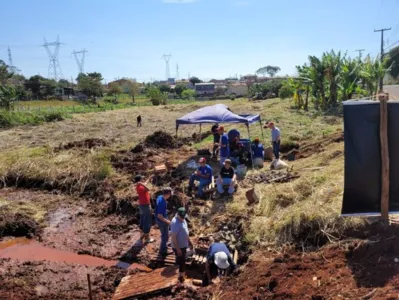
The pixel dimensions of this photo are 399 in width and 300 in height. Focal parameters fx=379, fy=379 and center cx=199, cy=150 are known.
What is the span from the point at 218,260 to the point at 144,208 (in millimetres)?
2515

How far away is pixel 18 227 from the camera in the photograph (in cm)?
983

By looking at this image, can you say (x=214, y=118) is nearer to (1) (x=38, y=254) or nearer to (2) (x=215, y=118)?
(2) (x=215, y=118)

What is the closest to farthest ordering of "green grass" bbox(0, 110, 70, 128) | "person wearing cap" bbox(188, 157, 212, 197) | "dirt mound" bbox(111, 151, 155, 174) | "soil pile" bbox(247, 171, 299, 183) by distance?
"person wearing cap" bbox(188, 157, 212, 197)
"soil pile" bbox(247, 171, 299, 183)
"dirt mound" bbox(111, 151, 155, 174)
"green grass" bbox(0, 110, 70, 128)

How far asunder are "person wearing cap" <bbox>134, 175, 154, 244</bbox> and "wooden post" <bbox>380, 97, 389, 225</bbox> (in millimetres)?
4820

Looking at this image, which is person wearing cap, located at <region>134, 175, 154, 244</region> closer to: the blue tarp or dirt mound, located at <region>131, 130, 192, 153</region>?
the blue tarp

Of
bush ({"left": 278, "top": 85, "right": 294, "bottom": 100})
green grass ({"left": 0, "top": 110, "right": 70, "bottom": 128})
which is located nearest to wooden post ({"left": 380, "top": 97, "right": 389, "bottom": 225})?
green grass ({"left": 0, "top": 110, "right": 70, "bottom": 128})

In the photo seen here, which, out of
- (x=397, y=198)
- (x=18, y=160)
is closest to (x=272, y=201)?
(x=397, y=198)

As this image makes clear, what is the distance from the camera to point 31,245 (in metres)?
9.25

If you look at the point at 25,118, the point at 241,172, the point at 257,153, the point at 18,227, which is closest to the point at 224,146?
the point at 241,172

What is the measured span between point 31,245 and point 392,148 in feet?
27.0

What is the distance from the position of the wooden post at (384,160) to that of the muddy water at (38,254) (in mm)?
5300

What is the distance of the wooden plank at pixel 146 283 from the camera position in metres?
6.54

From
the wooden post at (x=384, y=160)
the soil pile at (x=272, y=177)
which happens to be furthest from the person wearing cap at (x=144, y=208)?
the wooden post at (x=384, y=160)

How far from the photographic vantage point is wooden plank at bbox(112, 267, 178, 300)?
6535 mm
